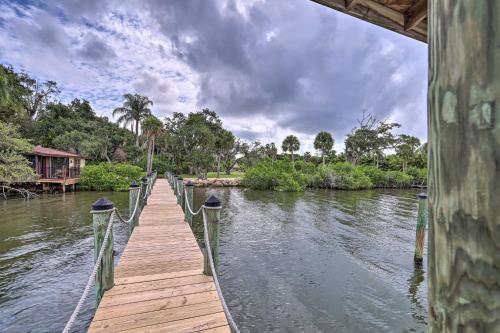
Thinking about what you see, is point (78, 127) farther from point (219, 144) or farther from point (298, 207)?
point (298, 207)

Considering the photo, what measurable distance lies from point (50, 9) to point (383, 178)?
1542 inches

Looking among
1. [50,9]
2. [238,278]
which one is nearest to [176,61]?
[50,9]

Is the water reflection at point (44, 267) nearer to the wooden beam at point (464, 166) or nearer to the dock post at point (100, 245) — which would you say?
the dock post at point (100, 245)

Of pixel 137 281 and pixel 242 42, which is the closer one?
pixel 137 281

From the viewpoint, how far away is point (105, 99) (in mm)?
A: 37875

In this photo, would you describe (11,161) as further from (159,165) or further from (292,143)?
(292,143)

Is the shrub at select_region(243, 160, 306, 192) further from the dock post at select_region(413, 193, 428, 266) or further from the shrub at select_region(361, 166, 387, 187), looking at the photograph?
the dock post at select_region(413, 193, 428, 266)

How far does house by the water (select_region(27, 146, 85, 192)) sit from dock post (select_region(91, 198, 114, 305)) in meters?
20.7

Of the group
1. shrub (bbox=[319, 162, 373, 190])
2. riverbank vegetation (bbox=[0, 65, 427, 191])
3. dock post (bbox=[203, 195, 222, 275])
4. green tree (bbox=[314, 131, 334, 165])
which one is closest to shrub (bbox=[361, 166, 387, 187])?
riverbank vegetation (bbox=[0, 65, 427, 191])

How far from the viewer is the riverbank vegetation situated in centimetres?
2512

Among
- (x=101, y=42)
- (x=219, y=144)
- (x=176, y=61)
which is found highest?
(x=101, y=42)

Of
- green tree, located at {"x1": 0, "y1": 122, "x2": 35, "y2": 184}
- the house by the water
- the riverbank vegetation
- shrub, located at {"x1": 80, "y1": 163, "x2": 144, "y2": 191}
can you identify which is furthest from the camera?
the riverbank vegetation

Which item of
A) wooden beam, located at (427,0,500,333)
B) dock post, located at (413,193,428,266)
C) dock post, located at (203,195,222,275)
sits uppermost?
wooden beam, located at (427,0,500,333)

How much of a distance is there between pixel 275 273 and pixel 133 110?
36887mm
